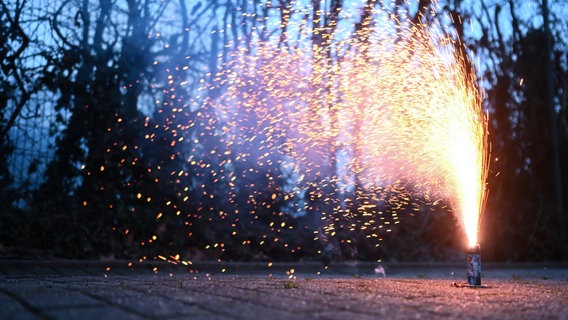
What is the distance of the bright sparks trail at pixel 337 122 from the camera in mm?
7984

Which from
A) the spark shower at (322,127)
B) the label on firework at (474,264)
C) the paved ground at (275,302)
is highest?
the spark shower at (322,127)

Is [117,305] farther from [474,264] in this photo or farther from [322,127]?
[322,127]

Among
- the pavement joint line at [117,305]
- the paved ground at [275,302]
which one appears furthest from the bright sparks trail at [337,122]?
the pavement joint line at [117,305]

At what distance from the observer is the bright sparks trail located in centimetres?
798

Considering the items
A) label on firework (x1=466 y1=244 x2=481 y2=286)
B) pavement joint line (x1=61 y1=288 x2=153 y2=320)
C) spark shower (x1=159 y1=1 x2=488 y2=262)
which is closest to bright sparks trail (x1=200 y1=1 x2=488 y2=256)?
spark shower (x1=159 y1=1 x2=488 y2=262)

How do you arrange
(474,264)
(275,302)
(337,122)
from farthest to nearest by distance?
(337,122) < (474,264) < (275,302)

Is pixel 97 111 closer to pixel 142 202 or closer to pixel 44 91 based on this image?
pixel 44 91

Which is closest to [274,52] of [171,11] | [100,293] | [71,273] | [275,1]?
[275,1]

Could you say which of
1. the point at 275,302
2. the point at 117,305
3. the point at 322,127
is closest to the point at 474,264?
the point at 275,302

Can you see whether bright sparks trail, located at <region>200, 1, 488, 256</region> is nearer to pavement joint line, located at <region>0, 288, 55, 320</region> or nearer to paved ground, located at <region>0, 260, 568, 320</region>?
paved ground, located at <region>0, 260, 568, 320</region>

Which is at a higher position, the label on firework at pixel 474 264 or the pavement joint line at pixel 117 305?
the label on firework at pixel 474 264

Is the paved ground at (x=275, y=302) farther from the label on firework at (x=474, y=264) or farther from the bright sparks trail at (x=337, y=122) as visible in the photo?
the bright sparks trail at (x=337, y=122)

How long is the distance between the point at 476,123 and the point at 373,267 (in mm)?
3932

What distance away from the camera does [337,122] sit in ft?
30.5
